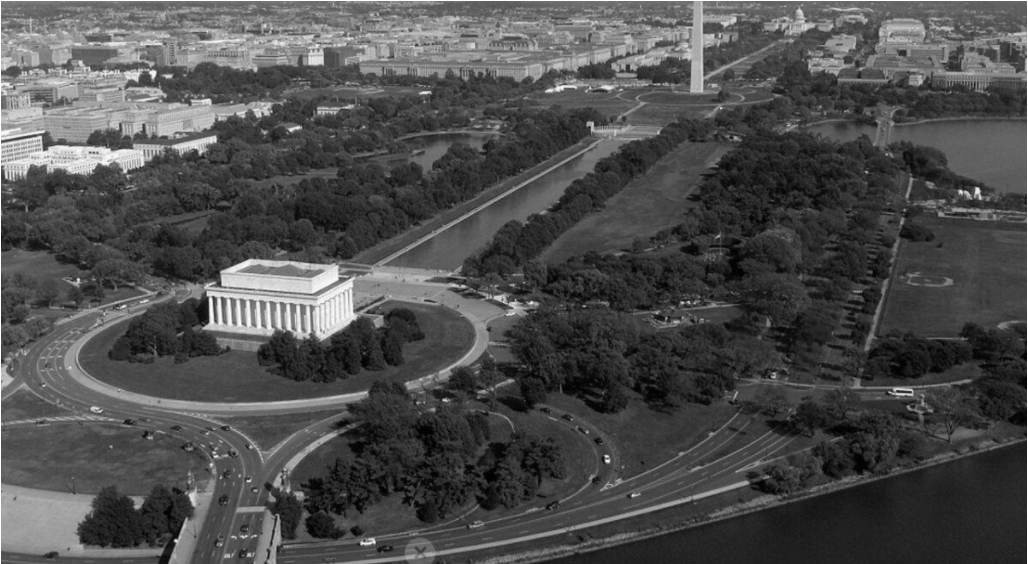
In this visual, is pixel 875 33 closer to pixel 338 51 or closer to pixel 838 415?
pixel 338 51

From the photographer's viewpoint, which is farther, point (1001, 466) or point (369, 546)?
point (1001, 466)

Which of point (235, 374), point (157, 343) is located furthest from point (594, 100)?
point (235, 374)

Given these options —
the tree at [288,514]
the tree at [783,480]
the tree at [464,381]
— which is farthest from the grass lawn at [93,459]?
Result: the tree at [783,480]

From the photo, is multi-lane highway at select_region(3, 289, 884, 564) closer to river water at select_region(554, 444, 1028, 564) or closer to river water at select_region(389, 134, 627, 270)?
river water at select_region(554, 444, 1028, 564)

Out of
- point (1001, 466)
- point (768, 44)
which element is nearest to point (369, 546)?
point (1001, 466)

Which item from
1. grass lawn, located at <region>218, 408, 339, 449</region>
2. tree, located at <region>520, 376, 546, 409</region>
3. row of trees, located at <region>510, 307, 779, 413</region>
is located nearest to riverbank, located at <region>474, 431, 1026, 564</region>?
row of trees, located at <region>510, 307, 779, 413</region>

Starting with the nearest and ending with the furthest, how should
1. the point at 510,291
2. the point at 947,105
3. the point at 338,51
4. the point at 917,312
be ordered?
the point at 917,312 < the point at 510,291 < the point at 947,105 < the point at 338,51
